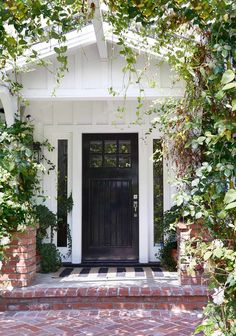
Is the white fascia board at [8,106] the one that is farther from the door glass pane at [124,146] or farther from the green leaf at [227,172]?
the green leaf at [227,172]

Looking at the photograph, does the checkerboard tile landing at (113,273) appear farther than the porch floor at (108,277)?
Yes

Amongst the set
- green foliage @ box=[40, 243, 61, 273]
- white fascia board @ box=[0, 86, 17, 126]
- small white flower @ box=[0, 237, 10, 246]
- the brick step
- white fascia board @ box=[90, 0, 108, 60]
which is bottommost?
the brick step

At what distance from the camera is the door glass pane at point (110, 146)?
6230 mm

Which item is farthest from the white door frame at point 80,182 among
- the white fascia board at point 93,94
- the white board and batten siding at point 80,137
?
the white fascia board at point 93,94

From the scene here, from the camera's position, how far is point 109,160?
20.4ft

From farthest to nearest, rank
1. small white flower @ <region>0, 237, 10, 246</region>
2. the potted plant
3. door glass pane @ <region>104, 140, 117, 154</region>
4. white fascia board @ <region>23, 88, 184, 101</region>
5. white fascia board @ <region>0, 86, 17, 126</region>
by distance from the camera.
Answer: door glass pane @ <region>104, 140, 117, 154</region> < the potted plant < white fascia board @ <region>23, 88, 184, 101</region> < white fascia board @ <region>0, 86, 17, 126</region> < small white flower @ <region>0, 237, 10, 246</region>

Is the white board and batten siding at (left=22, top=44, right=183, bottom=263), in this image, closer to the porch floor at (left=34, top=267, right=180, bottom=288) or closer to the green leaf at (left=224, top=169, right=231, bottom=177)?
the porch floor at (left=34, top=267, right=180, bottom=288)

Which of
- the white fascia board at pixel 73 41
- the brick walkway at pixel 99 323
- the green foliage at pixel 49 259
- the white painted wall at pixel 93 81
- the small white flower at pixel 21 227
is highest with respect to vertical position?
the white fascia board at pixel 73 41

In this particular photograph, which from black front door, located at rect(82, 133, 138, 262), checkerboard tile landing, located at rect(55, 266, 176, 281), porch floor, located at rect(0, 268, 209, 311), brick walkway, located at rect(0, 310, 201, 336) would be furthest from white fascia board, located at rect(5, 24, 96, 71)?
brick walkway, located at rect(0, 310, 201, 336)

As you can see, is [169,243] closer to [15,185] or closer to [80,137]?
[80,137]

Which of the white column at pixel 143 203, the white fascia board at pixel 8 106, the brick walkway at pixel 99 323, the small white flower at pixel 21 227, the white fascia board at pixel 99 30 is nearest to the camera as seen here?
the white fascia board at pixel 99 30

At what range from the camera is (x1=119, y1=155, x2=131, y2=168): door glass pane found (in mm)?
6188

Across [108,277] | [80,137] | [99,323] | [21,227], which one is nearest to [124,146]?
[80,137]

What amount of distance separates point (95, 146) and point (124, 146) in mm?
441
